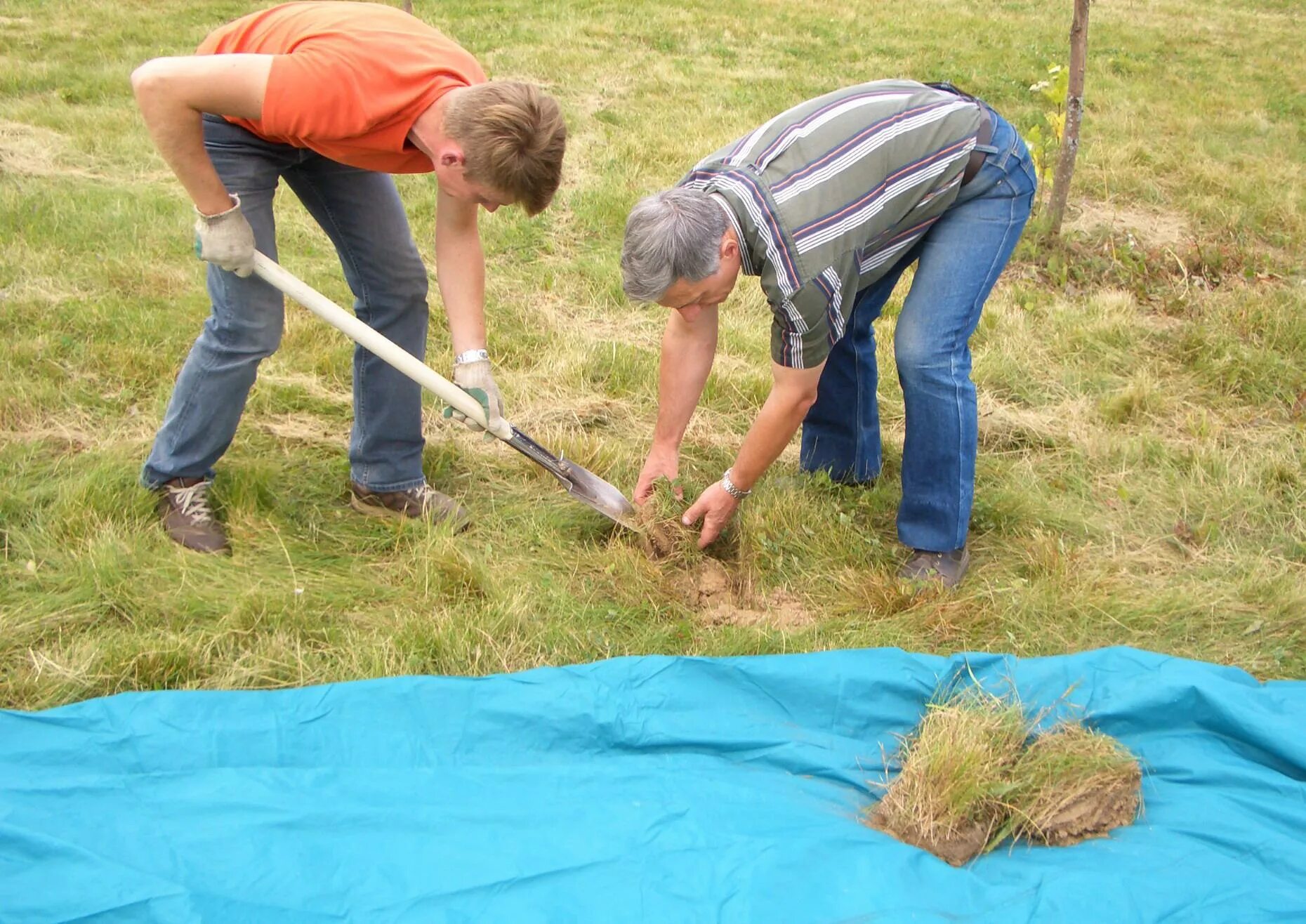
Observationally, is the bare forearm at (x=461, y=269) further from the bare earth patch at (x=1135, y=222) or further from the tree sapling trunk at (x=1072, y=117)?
the bare earth patch at (x=1135, y=222)

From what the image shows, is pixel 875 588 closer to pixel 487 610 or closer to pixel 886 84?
pixel 487 610

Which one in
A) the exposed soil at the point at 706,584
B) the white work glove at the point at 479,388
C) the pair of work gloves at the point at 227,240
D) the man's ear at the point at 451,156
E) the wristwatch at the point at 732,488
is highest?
the man's ear at the point at 451,156

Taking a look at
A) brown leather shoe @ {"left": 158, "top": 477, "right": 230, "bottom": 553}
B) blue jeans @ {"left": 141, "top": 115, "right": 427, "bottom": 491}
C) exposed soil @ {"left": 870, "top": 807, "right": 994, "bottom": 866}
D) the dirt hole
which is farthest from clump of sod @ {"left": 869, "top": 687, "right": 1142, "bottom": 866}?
brown leather shoe @ {"left": 158, "top": 477, "right": 230, "bottom": 553}

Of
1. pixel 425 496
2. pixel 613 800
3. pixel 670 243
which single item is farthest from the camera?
pixel 425 496

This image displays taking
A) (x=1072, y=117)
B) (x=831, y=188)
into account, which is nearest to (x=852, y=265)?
(x=831, y=188)

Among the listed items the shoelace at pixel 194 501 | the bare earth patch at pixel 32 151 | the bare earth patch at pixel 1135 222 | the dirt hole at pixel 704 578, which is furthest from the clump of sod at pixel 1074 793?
the bare earth patch at pixel 32 151

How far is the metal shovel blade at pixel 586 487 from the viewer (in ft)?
10.1

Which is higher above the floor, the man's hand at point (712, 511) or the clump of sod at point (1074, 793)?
the man's hand at point (712, 511)

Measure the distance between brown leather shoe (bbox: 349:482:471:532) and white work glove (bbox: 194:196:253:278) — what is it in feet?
2.92

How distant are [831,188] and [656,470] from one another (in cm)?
108

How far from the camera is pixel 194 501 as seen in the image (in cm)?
299

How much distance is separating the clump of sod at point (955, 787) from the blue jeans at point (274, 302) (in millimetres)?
1793

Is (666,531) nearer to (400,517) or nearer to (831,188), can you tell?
(400,517)

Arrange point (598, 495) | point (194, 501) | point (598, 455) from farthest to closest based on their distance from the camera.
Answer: point (598, 455), point (598, 495), point (194, 501)
